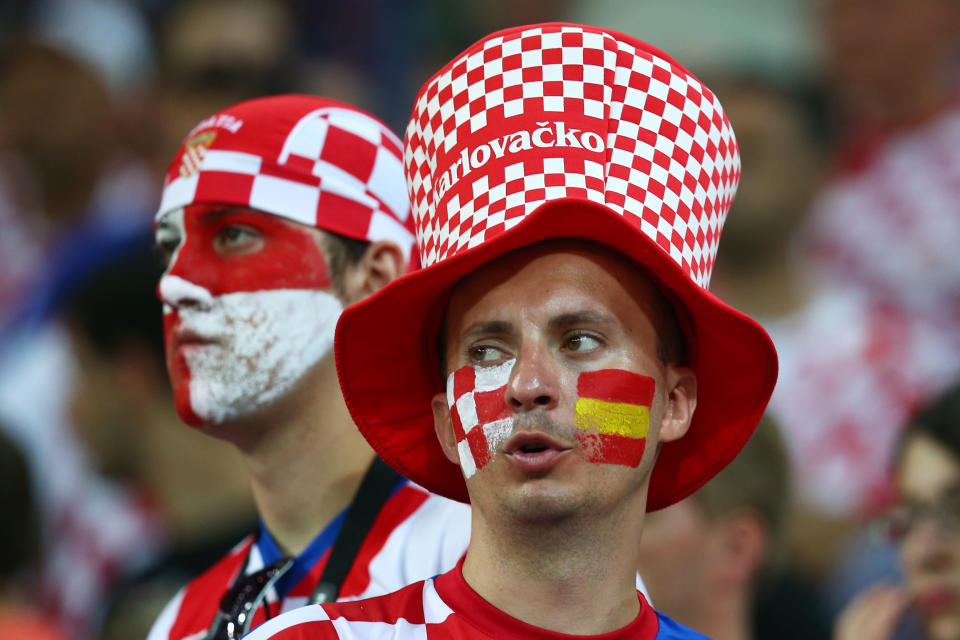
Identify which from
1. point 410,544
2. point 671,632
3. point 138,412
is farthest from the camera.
Answer: point 138,412

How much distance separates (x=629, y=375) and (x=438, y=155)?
1.81ft

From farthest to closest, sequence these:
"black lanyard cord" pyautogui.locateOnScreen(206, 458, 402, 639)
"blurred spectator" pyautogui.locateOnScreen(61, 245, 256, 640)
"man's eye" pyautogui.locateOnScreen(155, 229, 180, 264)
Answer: "blurred spectator" pyautogui.locateOnScreen(61, 245, 256, 640) < "man's eye" pyautogui.locateOnScreen(155, 229, 180, 264) < "black lanyard cord" pyautogui.locateOnScreen(206, 458, 402, 639)

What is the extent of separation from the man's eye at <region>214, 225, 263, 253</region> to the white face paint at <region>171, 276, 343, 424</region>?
4.3 inches

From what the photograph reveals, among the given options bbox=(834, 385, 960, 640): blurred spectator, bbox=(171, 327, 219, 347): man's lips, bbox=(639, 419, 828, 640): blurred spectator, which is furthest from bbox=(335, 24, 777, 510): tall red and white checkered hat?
bbox=(639, 419, 828, 640): blurred spectator

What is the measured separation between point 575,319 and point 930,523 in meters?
1.81

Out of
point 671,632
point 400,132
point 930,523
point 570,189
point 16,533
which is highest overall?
point 570,189

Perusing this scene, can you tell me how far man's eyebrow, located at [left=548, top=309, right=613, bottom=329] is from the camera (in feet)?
7.98

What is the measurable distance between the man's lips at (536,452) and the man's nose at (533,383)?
1.9 inches

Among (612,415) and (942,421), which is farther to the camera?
(942,421)

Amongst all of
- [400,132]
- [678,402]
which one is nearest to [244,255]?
[678,402]

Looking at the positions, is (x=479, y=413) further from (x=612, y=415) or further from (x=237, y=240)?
(x=237, y=240)

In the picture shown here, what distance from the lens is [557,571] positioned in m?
2.46

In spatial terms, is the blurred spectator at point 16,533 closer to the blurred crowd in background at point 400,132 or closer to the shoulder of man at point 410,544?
the blurred crowd in background at point 400,132

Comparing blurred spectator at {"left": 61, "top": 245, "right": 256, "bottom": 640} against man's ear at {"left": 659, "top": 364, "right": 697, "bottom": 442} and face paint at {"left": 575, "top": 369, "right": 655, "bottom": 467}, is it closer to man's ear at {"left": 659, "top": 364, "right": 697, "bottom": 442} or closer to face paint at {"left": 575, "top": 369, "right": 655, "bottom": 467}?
man's ear at {"left": 659, "top": 364, "right": 697, "bottom": 442}
